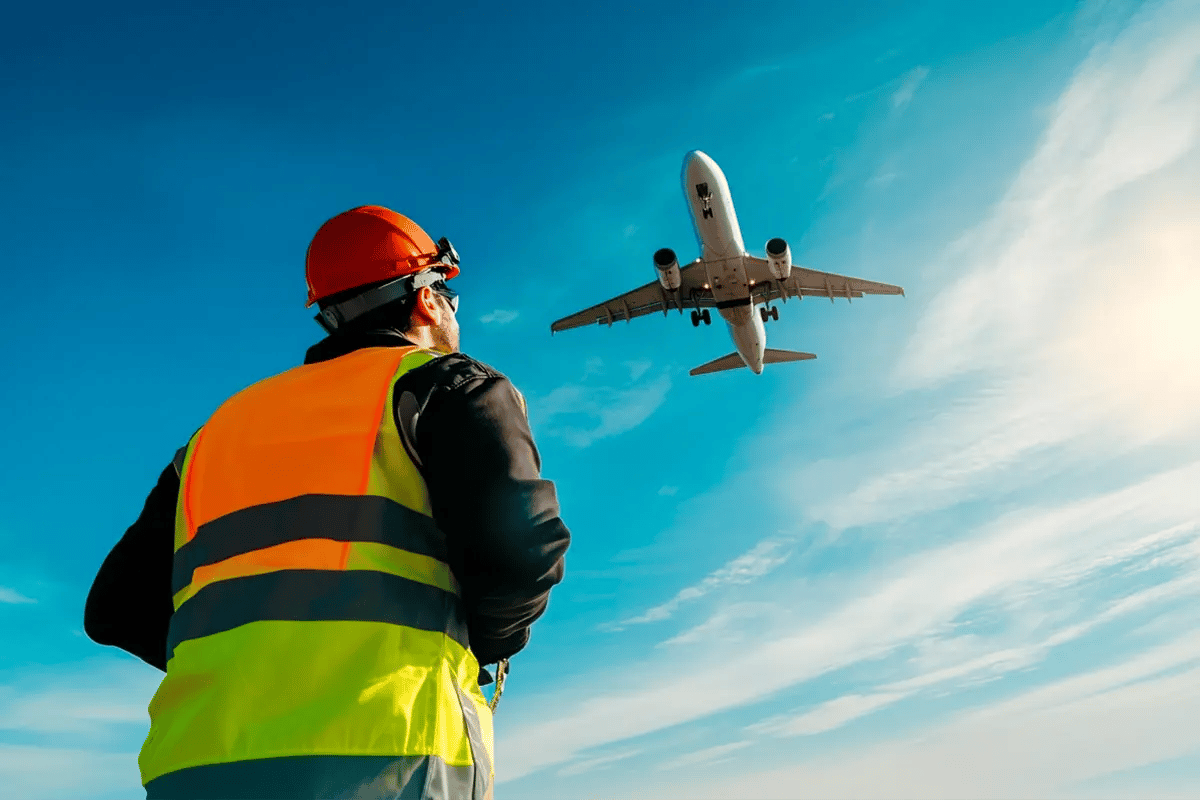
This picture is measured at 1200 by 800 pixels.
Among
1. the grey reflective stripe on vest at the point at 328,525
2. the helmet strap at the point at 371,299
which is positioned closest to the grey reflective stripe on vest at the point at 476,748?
the grey reflective stripe on vest at the point at 328,525

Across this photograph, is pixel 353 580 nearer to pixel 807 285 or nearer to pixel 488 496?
pixel 488 496

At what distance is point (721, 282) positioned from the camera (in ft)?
127

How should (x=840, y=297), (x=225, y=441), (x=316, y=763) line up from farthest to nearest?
1. (x=840, y=297)
2. (x=225, y=441)
3. (x=316, y=763)

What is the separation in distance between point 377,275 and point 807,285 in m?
40.5

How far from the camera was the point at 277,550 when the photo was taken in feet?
8.71

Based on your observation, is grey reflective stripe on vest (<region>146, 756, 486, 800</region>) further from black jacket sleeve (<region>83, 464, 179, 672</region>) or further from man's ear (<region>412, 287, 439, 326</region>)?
man's ear (<region>412, 287, 439, 326</region>)

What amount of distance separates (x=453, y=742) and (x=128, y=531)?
1.80 m

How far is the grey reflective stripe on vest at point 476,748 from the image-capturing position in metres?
2.58

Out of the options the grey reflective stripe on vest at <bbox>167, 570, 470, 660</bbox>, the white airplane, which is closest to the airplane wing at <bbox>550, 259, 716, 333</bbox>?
the white airplane

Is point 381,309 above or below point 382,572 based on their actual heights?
above

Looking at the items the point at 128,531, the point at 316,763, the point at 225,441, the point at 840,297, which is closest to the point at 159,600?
the point at 128,531

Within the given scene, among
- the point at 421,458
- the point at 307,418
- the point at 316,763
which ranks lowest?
the point at 316,763

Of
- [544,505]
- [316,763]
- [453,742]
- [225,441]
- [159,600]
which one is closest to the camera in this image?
[316,763]

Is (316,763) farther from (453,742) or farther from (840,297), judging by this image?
(840,297)
